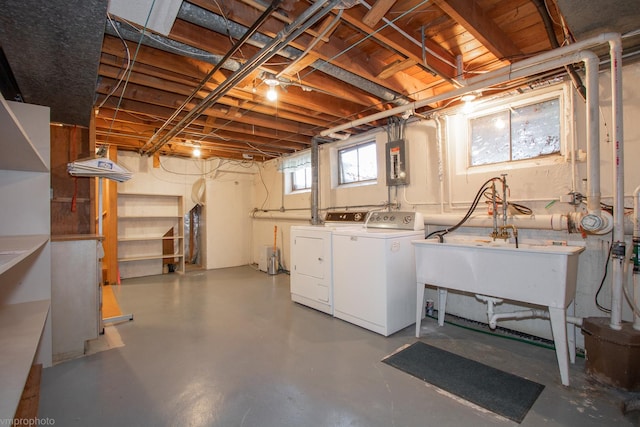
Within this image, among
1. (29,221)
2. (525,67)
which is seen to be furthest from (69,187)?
(525,67)

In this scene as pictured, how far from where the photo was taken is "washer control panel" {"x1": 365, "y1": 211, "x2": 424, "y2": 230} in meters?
3.07

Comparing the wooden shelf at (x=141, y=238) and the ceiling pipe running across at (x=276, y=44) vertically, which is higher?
the ceiling pipe running across at (x=276, y=44)

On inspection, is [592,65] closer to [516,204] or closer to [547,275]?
[516,204]

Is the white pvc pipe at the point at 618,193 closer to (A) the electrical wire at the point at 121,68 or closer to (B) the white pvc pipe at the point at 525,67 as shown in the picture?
(B) the white pvc pipe at the point at 525,67

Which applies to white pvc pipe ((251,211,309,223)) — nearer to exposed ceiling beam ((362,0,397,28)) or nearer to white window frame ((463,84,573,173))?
white window frame ((463,84,573,173))

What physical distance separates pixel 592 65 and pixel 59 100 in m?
3.83

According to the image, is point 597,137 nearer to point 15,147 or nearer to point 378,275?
point 378,275

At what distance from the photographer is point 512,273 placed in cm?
211

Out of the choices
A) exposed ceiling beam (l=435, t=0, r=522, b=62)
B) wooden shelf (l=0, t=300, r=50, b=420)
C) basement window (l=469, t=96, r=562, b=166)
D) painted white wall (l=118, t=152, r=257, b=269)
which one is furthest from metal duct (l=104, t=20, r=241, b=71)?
painted white wall (l=118, t=152, r=257, b=269)

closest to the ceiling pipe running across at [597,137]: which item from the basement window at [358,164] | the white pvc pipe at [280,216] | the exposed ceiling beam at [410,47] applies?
the exposed ceiling beam at [410,47]

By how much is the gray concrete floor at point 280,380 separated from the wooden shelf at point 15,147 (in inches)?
59.4

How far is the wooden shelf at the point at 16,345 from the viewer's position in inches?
36.1

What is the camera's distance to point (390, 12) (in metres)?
1.93

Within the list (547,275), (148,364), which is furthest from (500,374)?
(148,364)
